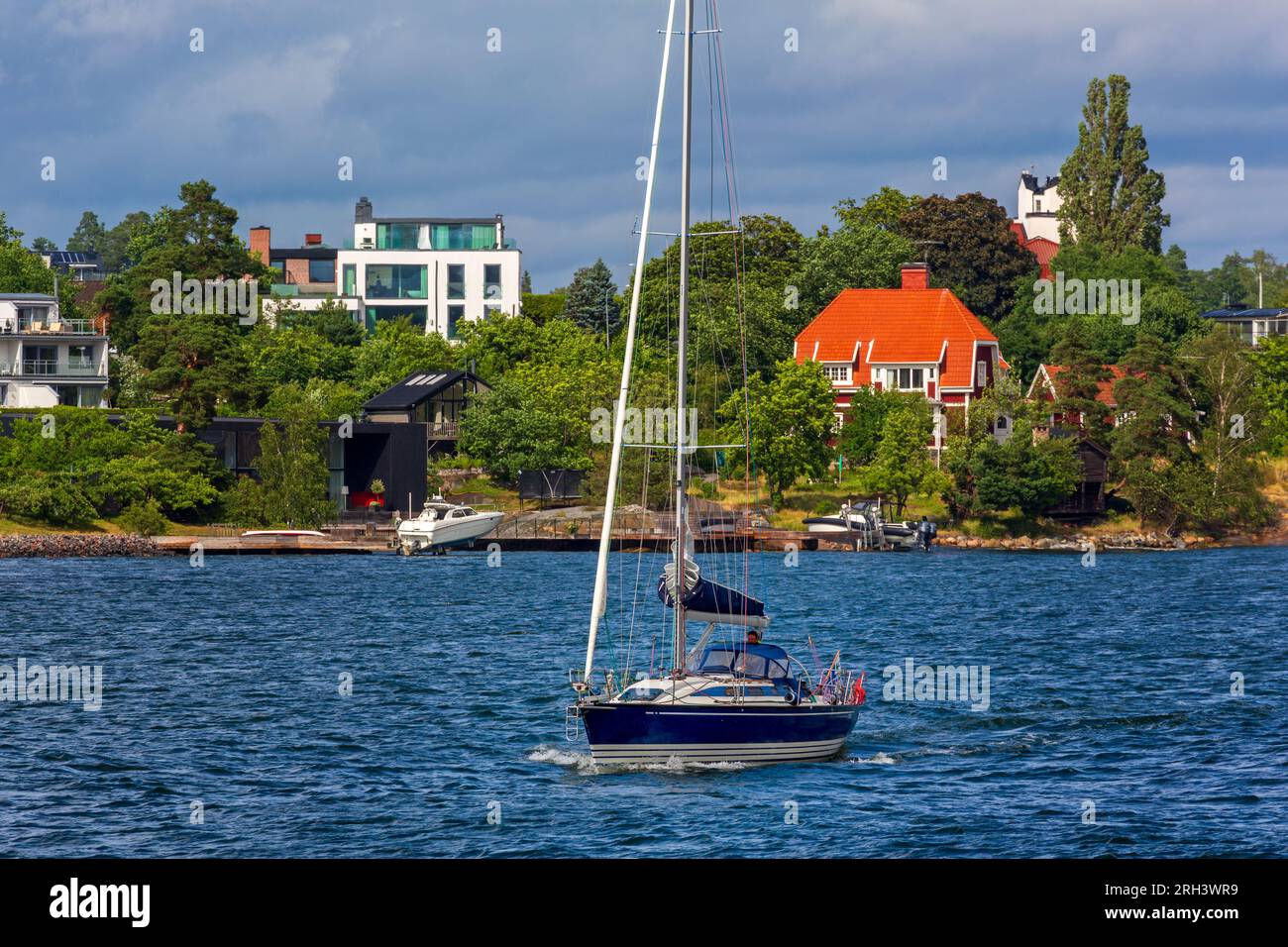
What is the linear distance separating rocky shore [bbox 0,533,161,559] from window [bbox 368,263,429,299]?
8729cm

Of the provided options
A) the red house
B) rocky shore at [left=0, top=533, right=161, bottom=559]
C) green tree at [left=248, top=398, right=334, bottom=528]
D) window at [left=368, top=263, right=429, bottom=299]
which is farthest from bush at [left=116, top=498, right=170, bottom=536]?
window at [left=368, top=263, right=429, bottom=299]

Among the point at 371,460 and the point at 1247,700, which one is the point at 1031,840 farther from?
the point at 371,460

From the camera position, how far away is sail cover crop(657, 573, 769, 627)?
35.5 m

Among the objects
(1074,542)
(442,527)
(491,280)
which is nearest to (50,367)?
(442,527)

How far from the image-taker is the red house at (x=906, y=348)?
14188 centimetres

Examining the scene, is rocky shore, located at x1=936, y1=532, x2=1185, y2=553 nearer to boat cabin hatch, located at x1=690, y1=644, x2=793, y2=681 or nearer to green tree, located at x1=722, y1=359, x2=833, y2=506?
green tree, located at x1=722, y1=359, x2=833, y2=506

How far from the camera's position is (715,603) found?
118 feet

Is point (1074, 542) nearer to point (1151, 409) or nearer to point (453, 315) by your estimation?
point (1151, 409)

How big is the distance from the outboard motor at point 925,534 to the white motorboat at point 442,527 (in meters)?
32.5

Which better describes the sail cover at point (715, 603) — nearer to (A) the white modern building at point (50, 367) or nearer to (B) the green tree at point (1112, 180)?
(A) the white modern building at point (50, 367)

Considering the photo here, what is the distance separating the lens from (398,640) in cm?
6638
